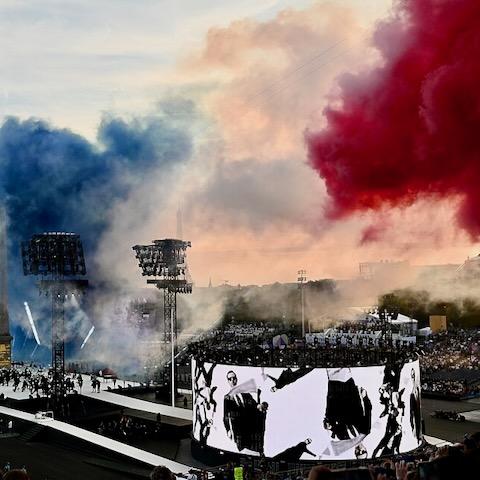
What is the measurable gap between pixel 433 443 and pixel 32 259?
2384 cm

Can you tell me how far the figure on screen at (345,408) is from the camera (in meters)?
26.9

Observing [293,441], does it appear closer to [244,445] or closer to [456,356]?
[244,445]

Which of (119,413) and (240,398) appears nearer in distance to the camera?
(240,398)

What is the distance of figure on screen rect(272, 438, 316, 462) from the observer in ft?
88.3

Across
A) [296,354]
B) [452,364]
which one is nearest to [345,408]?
[296,354]

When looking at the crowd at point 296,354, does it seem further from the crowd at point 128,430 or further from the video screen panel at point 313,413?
the crowd at point 128,430

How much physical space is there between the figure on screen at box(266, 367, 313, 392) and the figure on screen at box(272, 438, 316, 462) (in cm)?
229

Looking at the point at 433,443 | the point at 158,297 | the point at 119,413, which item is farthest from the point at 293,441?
the point at 158,297

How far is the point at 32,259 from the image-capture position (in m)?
39.9

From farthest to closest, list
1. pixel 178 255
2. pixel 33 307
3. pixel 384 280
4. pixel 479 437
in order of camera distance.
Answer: pixel 33 307
pixel 384 280
pixel 178 255
pixel 479 437

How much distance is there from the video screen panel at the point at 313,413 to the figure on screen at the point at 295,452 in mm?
37

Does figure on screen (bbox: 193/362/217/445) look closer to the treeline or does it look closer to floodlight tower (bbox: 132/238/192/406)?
floodlight tower (bbox: 132/238/192/406)

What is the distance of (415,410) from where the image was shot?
29.3 meters

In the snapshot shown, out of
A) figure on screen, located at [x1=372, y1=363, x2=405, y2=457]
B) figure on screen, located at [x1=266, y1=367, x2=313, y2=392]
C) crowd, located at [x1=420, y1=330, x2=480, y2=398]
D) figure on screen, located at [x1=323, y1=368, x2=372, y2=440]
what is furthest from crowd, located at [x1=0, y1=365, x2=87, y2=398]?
crowd, located at [x1=420, y1=330, x2=480, y2=398]
